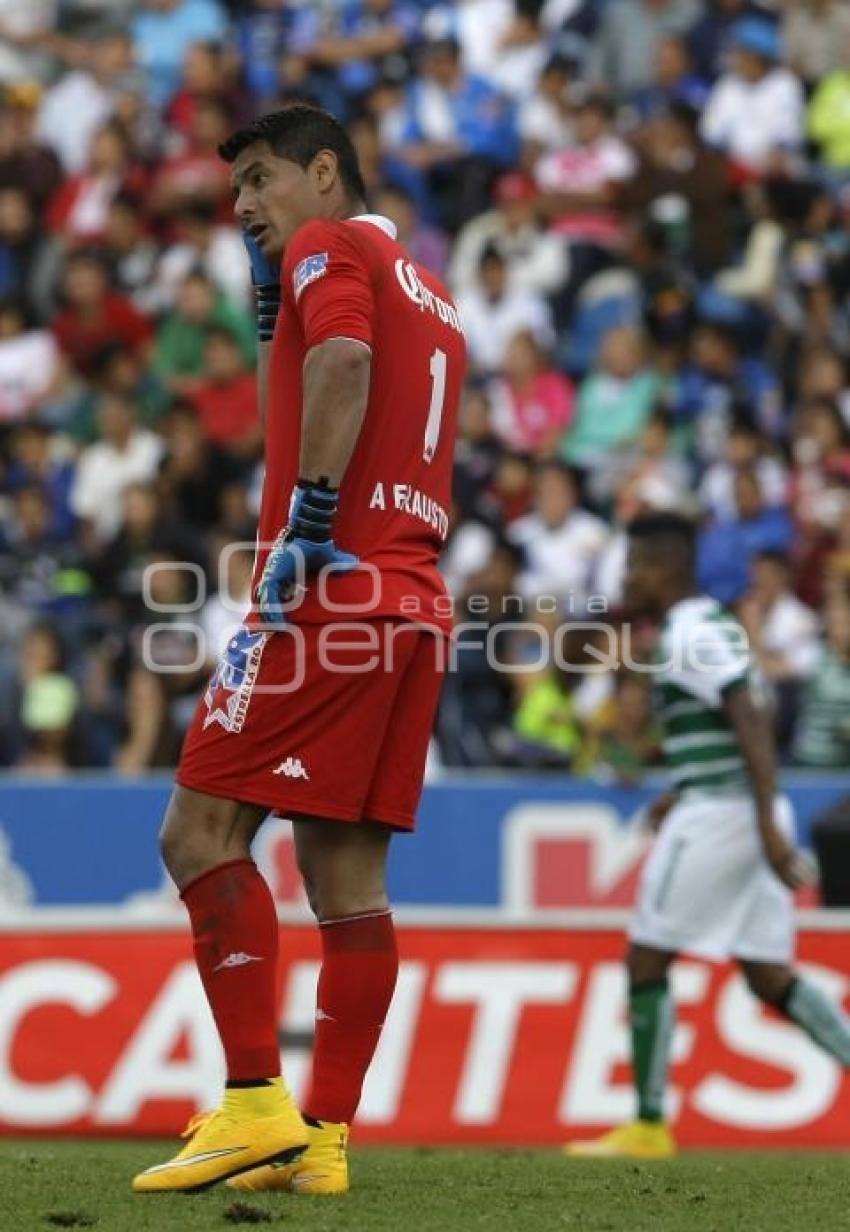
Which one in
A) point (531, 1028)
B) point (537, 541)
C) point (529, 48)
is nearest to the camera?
point (531, 1028)

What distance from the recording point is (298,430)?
607 centimetres

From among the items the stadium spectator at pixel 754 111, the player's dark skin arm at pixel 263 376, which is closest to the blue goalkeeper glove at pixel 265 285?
the player's dark skin arm at pixel 263 376

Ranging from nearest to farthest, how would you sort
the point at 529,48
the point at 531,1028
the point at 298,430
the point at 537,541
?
the point at 298,430
the point at 531,1028
the point at 537,541
the point at 529,48

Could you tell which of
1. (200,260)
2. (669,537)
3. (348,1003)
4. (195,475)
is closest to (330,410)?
(348,1003)

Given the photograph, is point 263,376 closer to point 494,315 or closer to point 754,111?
point 494,315

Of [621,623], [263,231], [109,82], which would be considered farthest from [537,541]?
[263,231]

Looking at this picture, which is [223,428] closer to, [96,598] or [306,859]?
[96,598]

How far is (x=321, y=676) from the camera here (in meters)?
5.93

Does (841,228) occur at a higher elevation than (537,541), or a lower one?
higher

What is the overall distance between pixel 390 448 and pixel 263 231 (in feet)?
2.12

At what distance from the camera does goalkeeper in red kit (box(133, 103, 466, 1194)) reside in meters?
5.91

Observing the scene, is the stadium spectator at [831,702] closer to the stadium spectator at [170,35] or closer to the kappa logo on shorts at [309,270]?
the kappa logo on shorts at [309,270]

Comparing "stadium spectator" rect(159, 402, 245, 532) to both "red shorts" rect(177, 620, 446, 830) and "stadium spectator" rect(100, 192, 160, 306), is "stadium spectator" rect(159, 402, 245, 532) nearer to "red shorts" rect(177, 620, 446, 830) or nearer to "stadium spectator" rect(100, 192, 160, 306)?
"stadium spectator" rect(100, 192, 160, 306)

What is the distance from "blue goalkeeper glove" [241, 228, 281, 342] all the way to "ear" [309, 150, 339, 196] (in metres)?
0.22
